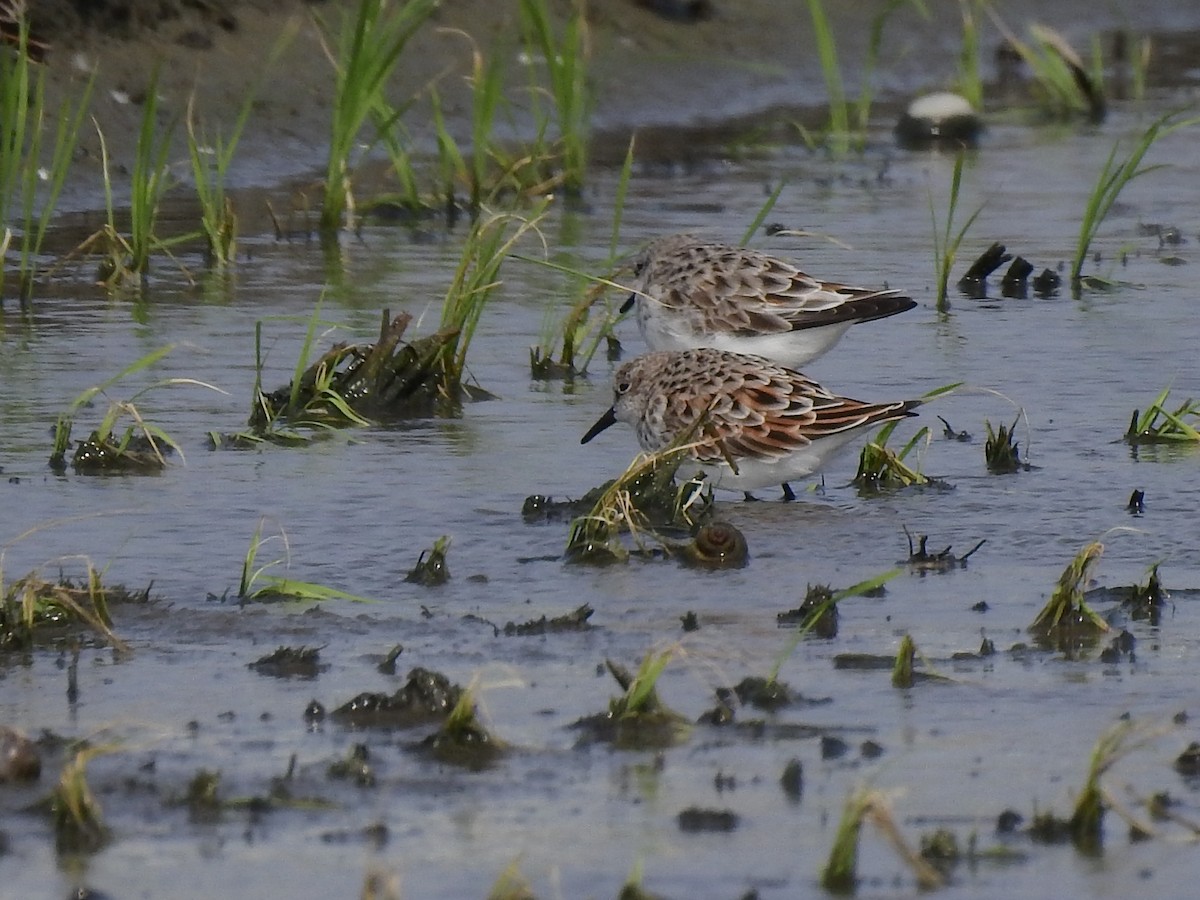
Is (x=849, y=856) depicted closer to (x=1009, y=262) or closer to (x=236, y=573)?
(x=236, y=573)

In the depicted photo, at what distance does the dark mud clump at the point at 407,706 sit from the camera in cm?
508

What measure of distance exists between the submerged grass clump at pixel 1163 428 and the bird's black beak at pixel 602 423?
1.71m

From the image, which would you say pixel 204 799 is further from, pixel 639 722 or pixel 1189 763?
pixel 1189 763

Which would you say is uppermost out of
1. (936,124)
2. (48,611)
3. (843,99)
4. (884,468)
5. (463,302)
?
(843,99)

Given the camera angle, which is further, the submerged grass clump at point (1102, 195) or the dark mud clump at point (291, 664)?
the submerged grass clump at point (1102, 195)

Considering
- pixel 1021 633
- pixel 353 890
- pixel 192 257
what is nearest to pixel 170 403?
pixel 192 257

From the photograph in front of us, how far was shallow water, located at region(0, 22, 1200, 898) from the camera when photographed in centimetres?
441

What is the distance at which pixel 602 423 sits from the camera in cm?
782

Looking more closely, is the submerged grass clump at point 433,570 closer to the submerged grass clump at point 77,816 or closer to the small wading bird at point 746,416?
the small wading bird at point 746,416

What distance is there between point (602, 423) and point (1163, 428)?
186 centimetres

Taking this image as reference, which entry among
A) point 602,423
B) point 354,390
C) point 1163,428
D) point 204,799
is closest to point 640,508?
point 602,423

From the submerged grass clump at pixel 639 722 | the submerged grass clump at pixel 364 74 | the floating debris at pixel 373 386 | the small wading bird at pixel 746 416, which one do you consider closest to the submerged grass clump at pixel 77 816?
the submerged grass clump at pixel 639 722

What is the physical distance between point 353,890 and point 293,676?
125cm

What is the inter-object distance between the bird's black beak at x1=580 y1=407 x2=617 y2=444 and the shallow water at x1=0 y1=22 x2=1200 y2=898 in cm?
10
